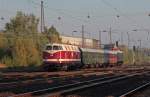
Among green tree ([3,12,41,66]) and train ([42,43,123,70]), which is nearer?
train ([42,43,123,70])

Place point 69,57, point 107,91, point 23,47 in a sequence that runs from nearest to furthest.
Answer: point 107,91 < point 69,57 < point 23,47

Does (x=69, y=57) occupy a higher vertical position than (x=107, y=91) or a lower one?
higher

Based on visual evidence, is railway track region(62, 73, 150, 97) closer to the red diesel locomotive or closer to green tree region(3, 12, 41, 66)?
the red diesel locomotive

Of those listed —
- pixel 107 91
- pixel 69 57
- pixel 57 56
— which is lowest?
pixel 107 91

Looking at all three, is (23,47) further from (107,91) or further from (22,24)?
(107,91)

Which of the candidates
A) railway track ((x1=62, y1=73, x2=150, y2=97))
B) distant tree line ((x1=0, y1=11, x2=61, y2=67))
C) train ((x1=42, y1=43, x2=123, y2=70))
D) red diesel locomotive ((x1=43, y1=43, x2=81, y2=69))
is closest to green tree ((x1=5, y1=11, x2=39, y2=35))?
distant tree line ((x1=0, y1=11, x2=61, y2=67))

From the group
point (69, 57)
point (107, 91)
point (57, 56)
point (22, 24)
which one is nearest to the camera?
point (107, 91)

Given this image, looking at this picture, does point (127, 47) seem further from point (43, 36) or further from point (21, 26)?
point (43, 36)

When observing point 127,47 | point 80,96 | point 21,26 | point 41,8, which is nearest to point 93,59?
point 41,8

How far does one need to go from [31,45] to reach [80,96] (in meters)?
55.7

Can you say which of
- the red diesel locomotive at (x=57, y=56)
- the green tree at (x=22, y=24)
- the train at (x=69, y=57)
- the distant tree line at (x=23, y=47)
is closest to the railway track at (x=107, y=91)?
the red diesel locomotive at (x=57, y=56)

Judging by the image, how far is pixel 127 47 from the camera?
132750mm

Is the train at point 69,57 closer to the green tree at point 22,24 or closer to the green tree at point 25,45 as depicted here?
the green tree at point 25,45

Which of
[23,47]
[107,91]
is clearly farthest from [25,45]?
[107,91]
